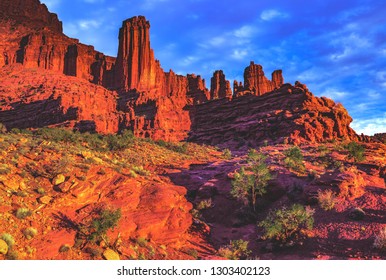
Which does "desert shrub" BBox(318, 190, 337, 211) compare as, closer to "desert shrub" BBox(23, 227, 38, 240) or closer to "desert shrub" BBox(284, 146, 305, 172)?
"desert shrub" BBox(284, 146, 305, 172)

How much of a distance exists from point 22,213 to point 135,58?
3588 inches

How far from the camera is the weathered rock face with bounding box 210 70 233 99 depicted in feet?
395

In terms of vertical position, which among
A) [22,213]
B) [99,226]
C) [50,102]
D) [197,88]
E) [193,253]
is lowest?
[193,253]

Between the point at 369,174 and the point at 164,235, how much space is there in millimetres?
17354

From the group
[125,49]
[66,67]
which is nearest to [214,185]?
[125,49]

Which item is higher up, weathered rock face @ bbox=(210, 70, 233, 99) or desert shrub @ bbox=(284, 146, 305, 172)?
weathered rock face @ bbox=(210, 70, 233, 99)

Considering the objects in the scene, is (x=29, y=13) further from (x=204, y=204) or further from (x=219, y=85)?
(x=204, y=204)

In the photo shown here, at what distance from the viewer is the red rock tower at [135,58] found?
3750 inches

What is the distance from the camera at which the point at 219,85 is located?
123m

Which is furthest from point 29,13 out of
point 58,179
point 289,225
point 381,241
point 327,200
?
point 381,241

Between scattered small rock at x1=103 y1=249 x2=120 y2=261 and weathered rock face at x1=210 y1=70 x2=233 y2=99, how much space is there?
109041 millimetres

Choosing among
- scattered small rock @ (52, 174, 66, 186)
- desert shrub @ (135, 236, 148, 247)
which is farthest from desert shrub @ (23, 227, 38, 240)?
desert shrub @ (135, 236, 148, 247)

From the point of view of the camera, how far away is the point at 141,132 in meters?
53.2

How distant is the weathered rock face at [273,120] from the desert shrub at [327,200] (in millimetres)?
30832
